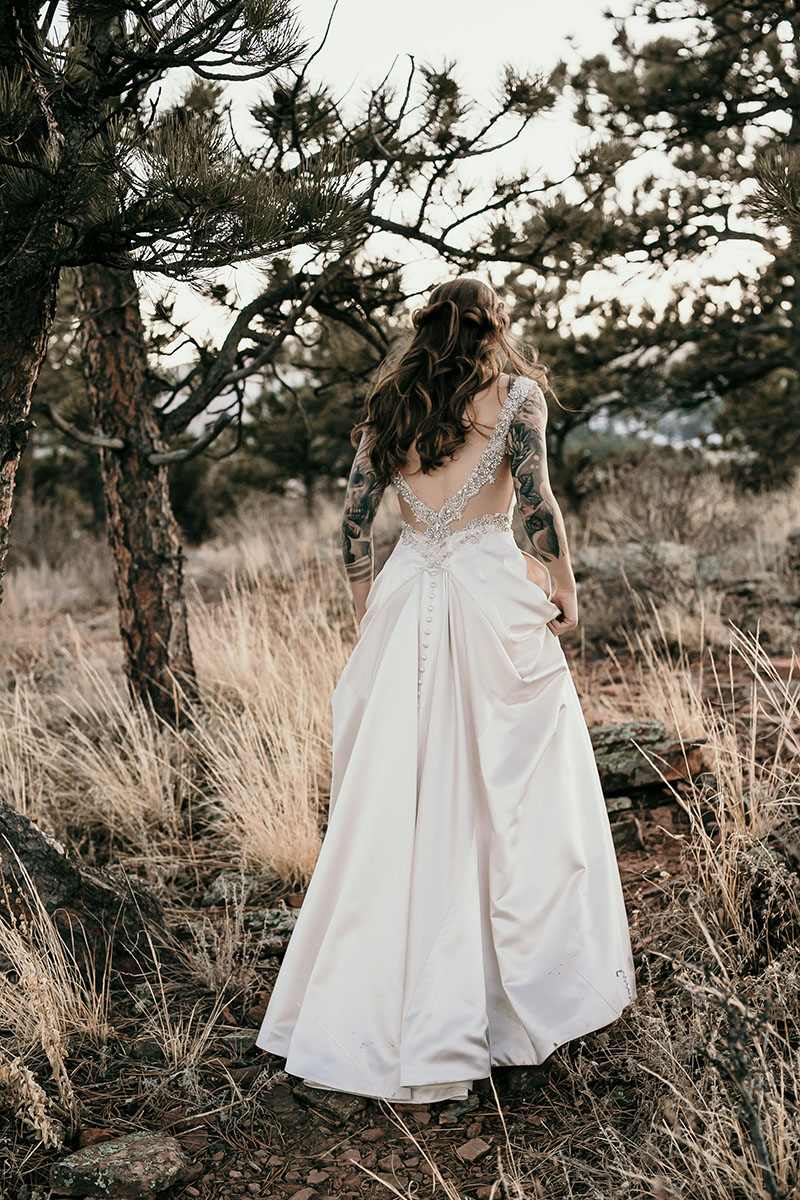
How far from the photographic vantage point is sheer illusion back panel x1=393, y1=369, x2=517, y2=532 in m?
2.59

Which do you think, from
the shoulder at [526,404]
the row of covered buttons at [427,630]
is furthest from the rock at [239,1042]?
the shoulder at [526,404]

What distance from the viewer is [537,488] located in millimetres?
2533

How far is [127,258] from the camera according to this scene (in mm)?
2504

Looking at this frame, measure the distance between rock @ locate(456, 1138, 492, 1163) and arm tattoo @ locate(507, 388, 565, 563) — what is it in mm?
1530

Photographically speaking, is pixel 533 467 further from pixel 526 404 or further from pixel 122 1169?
pixel 122 1169

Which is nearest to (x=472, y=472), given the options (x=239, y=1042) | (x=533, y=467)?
(x=533, y=467)

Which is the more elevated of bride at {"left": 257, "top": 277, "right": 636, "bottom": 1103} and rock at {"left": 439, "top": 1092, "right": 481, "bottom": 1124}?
bride at {"left": 257, "top": 277, "right": 636, "bottom": 1103}

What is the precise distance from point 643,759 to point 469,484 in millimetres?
1692

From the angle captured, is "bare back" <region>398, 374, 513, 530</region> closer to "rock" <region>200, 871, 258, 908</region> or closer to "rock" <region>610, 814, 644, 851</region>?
"rock" <region>610, 814, 644, 851</region>

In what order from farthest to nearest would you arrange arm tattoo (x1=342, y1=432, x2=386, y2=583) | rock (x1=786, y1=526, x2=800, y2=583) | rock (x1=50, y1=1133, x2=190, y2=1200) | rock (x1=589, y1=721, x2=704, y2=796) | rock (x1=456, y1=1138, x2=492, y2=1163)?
rock (x1=786, y1=526, x2=800, y2=583)
rock (x1=589, y1=721, x2=704, y2=796)
arm tattoo (x1=342, y1=432, x2=386, y2=583)
rock (x1=456, y1=1138, x2=492, y2=1163)
rock (x1=50, y1=1133, x2=190, y2=1200)

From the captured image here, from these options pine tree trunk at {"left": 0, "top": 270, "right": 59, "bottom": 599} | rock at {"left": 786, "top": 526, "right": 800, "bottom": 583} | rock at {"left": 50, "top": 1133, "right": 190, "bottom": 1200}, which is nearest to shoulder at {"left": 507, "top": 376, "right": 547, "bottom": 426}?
pine tree trunk at {"left": 0, "top": 270, "right": 59, "bottom": 599}

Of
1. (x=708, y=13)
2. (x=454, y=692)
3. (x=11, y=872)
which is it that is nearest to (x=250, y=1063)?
(x=11, y=872)

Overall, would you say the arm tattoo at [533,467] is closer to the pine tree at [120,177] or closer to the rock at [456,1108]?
the pine tree at [120,177]

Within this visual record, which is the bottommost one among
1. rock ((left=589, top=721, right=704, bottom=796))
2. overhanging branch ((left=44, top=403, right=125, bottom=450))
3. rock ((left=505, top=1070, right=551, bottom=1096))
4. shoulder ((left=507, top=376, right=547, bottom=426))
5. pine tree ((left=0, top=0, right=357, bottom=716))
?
rock ((left=505, top=1070, right=551, bottom=1096))
